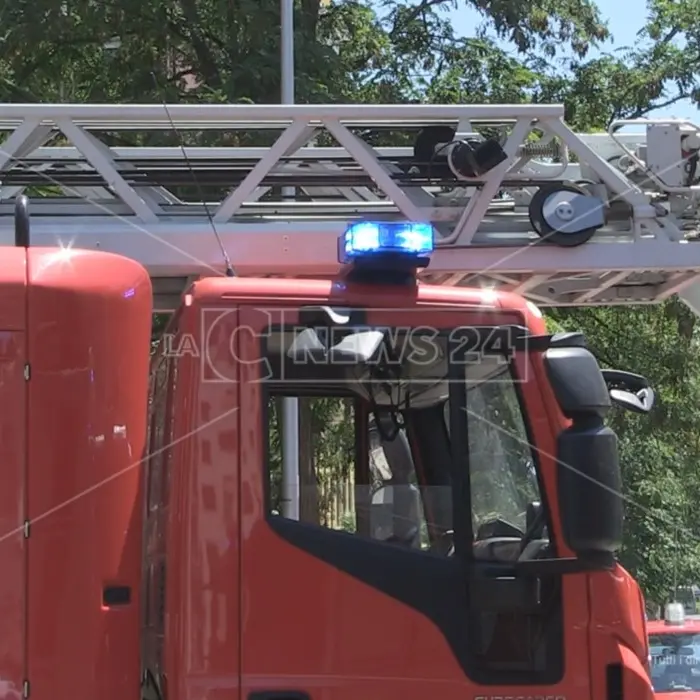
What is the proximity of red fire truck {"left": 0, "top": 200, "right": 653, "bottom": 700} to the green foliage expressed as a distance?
21.3 ft

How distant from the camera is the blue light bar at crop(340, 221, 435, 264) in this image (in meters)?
3.24

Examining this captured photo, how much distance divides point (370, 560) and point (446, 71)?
9914 mm

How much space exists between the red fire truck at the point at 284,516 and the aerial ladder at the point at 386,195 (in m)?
0.87

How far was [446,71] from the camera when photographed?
40.0 ft

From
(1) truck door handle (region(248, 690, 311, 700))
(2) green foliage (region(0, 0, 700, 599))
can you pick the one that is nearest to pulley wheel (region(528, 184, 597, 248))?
(1) truck door handle (region(248, 690, 311, 700))

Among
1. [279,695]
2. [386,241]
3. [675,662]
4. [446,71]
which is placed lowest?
[675,662]

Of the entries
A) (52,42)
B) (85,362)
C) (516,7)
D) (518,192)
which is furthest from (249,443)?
(516,7)

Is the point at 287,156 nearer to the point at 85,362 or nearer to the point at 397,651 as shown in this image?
the point at 85,362

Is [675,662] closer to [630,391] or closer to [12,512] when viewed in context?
[630,391]

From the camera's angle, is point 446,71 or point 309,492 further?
point 446,71

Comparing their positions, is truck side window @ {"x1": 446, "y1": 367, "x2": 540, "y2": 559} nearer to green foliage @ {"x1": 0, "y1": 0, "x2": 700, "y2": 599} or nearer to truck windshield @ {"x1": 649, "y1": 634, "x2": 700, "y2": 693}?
truck windshield @ {"x1": 649, "y1": 634, "x2": 700, "y2": 693}

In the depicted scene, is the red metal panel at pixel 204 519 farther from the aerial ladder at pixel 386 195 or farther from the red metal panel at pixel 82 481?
the aerial ladder at pixel 386 195

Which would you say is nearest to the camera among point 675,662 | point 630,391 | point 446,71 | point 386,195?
point 630,391

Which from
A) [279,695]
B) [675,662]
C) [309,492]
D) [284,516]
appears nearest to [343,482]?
[309,492]
